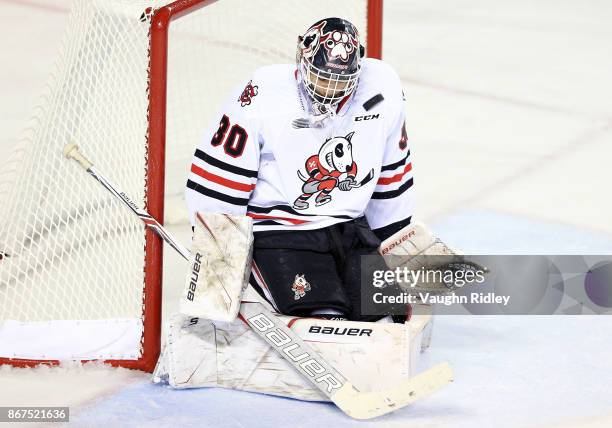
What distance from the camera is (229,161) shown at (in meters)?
3.13

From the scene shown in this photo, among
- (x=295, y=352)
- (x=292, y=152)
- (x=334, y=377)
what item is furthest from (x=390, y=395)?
(x=292, y=152)

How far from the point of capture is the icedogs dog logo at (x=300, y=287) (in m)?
3.15

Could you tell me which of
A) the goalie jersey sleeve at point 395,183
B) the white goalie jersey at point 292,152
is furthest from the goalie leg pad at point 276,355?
the goalie jersey sleeve at point 395,183

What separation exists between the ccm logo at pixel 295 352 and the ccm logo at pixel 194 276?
5.6 inches

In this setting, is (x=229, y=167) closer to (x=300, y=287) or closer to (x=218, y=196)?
(x=218, y=196)

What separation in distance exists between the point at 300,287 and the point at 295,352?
184 millimetres

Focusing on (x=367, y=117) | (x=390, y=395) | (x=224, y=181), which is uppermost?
(x=367, y=117)

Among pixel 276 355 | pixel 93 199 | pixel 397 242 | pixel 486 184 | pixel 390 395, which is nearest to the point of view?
pixel 390 395

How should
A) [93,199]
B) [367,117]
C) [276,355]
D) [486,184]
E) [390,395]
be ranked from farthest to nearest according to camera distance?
[486,184] < [93,199] < [367,117] < [276,355] < [390,395]

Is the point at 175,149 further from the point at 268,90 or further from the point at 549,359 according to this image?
the point at 549,359

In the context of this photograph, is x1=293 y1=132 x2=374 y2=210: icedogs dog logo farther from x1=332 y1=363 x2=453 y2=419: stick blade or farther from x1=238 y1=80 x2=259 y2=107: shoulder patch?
x1=332 y1=363 x2=453 y2=419: stick blade

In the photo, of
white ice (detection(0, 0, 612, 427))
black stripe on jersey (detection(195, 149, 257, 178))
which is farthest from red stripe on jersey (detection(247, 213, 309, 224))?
white ice (detection(0, 0, 612, 427))

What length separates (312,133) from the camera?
10.3 feet

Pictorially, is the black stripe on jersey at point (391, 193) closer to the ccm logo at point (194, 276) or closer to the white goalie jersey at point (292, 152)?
the white goalie jersey at point (292, 152)
